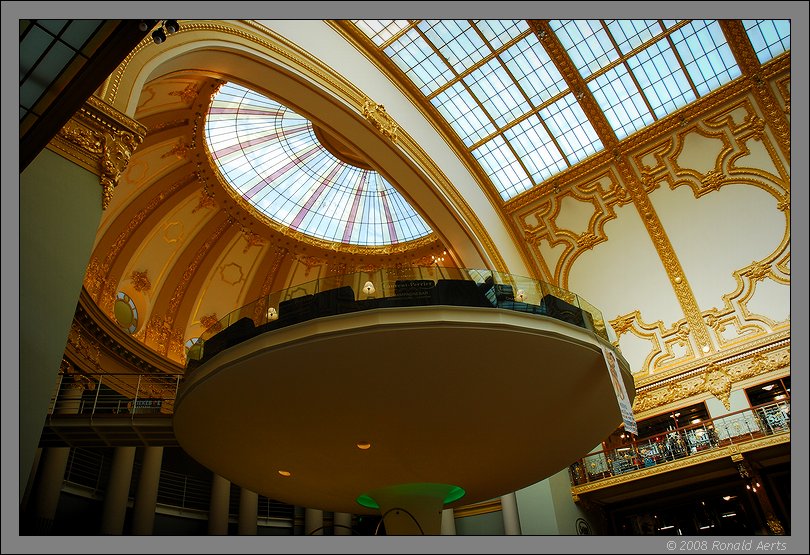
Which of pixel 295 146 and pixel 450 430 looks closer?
pixel 450 430

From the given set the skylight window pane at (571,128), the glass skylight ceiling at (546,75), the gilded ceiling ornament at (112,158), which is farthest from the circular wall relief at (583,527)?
the gilded ceiling ornament at (112,158)

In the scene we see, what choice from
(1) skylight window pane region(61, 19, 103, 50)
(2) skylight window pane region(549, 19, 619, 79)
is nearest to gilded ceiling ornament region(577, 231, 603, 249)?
(2) skylight window pane region(549, 19, 619, 79)

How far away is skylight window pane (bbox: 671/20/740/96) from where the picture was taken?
18.0m

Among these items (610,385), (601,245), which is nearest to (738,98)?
(601,245)

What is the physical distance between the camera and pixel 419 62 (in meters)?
20.4

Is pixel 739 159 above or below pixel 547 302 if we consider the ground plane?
above

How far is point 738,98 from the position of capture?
61.2 ft

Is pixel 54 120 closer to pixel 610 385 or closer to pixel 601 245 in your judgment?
pixel 610 385

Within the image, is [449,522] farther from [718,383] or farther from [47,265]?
[47,265]

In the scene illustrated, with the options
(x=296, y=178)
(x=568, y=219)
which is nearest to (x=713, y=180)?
(x=568, y=219)

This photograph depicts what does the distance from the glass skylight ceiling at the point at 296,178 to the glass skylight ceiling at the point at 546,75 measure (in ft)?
15.2

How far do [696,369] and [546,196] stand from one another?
24.8 feet

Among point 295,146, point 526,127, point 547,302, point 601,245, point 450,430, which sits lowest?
point 450,430

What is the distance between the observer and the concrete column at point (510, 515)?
18.7 m
